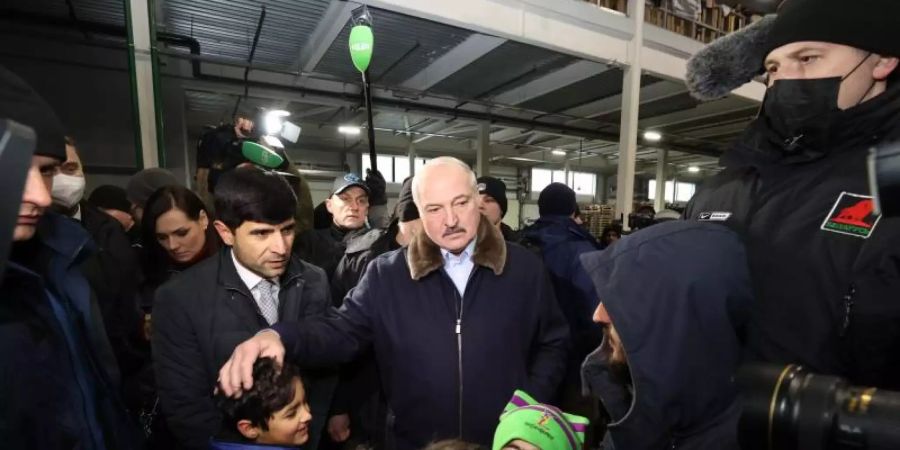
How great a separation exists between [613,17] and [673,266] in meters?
4.58

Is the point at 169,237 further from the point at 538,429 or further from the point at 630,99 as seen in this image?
the point at 630,99

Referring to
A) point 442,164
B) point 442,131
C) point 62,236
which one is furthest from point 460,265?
point 442,131

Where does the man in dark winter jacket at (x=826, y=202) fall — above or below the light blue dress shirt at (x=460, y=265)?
above

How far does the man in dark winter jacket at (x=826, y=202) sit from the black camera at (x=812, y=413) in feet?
0.77

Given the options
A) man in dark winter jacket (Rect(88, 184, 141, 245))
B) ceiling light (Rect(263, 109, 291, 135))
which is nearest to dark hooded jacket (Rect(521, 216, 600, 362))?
ceiling light (Rect(263, 109, 291, 135))

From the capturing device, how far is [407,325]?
4.03 ft

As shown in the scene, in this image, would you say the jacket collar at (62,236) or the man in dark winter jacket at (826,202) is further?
the jacket collar at (62,236)

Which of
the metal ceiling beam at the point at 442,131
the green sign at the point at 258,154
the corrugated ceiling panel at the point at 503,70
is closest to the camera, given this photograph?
the green sign at the point at 258,154

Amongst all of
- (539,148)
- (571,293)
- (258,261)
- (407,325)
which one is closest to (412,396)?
(407,325)

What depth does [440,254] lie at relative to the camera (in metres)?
1.28

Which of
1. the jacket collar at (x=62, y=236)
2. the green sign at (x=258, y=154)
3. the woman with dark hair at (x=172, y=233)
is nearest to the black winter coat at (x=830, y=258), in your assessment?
the jacket collar at (x=62, y=236)

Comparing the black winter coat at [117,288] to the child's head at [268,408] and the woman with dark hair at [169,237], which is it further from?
the child's head at [268,408]

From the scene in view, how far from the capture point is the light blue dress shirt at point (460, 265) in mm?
1283

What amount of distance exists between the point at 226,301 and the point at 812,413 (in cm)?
127
